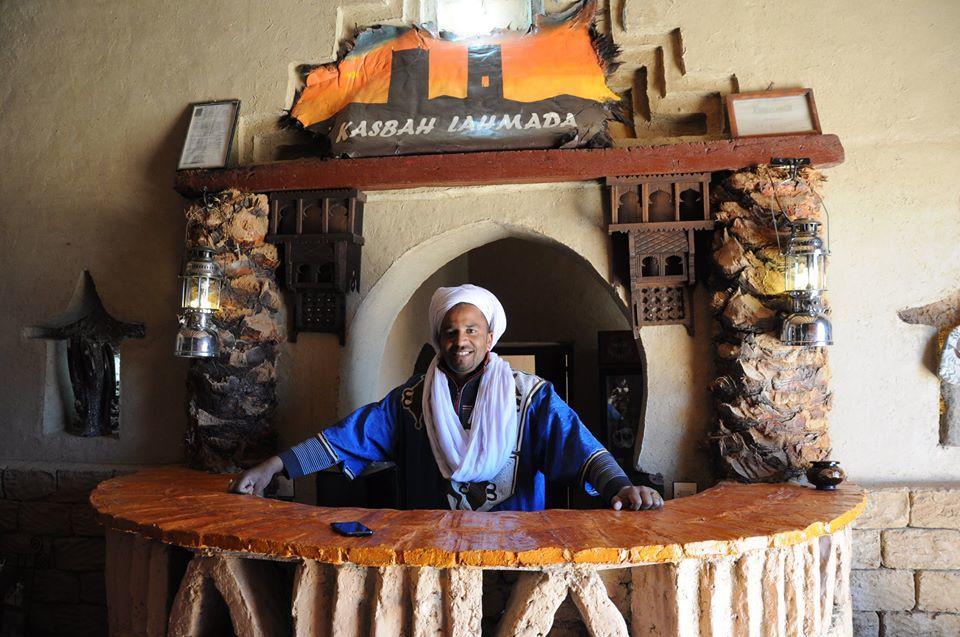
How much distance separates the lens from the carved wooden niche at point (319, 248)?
150 inches

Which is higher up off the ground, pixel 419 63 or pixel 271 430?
pixel 419 63

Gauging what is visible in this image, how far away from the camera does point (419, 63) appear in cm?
393

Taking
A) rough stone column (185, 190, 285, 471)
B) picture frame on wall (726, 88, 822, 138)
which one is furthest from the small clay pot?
rough stone column (185, 190, 285, 471)

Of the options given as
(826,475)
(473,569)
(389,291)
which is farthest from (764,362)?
(389,291)

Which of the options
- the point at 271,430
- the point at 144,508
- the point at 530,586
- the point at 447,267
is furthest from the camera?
the point at 447,267

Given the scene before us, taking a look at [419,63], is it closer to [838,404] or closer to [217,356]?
[217,356]

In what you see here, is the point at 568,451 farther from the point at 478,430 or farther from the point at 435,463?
the point at 435,463

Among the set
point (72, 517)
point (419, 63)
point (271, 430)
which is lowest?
point (72, 517)

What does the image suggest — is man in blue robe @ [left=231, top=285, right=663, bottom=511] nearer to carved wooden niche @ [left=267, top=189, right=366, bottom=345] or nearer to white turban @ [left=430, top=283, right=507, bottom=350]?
white turban @ [left=430, top=283, right=507, bottom=350]

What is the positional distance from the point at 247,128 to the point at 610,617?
3.35 metres

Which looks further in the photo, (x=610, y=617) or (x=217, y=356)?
(x=217, y=356)

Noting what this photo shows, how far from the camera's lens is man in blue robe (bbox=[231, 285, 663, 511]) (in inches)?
113

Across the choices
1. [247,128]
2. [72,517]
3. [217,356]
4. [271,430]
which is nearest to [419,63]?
[247,128]

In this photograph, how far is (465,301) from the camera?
311 cm
